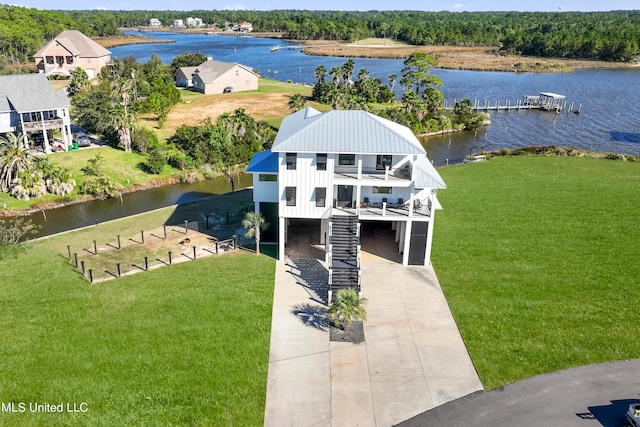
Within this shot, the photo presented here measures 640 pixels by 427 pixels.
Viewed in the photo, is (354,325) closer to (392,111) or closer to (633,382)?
(633,382)

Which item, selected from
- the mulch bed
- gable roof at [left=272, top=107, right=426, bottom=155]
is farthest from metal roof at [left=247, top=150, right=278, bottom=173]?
the mulch bed

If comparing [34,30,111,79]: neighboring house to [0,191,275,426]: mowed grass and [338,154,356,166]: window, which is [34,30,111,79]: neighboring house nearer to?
[0,191,275,426]: mowed grass

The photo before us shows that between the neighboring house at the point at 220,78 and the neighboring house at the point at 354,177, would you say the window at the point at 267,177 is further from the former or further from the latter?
the neighboring house at the point at 220,78

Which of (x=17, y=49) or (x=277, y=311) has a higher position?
(x=17, y=49)

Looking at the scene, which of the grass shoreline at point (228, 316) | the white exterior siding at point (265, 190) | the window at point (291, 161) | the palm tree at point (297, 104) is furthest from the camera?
the palm tree at point (297, 104)

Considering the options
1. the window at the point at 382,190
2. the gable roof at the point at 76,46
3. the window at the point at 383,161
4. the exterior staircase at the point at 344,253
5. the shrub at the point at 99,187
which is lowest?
the shrub at the point at 99,187

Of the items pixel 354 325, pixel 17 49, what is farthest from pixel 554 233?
pixel 17 49

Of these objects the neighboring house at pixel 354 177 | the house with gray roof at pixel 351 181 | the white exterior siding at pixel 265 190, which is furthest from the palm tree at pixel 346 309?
the white exterior siding at pixel 265 190

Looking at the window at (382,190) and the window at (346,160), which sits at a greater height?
the window at (346,160)
